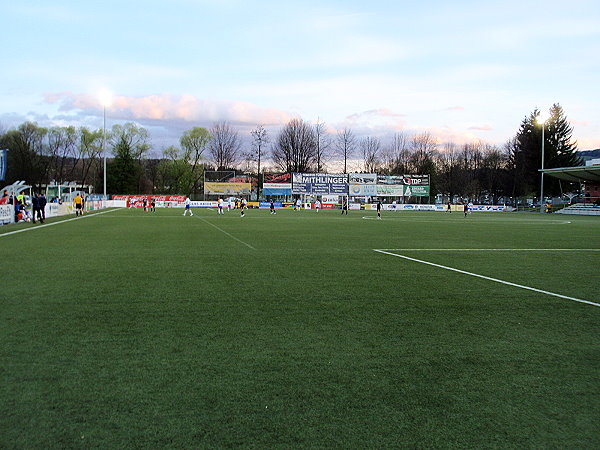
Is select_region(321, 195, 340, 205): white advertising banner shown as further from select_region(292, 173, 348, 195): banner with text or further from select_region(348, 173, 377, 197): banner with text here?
select_region(348, 173, 377, 197): banner with text

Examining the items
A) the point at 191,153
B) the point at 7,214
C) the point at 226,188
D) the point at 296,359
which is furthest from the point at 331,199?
the point at 296,359

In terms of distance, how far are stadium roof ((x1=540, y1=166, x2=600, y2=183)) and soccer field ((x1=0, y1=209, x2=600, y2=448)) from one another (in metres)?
62.0

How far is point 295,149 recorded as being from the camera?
323 ft

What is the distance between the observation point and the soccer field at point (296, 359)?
3.35 m

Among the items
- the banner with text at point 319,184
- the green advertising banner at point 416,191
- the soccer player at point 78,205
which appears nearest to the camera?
the soccer player at point 78,205

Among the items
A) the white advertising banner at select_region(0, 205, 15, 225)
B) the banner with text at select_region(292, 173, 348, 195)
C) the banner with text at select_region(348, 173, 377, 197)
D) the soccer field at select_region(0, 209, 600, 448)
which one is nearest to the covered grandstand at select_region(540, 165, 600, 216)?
the banner with text at select_region(348, 173, 377, 197)

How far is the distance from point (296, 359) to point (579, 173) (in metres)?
74.6

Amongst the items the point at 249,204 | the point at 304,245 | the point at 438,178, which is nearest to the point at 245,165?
the point at 249,204

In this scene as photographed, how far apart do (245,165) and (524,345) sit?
95.2 m

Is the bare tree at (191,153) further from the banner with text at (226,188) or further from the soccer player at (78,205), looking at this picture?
the soccer player at (78,205)

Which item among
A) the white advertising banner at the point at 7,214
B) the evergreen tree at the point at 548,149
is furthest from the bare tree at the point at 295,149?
the white advertising banner at the point at 7,214

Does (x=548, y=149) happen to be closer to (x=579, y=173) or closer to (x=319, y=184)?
(x=579, y=173)

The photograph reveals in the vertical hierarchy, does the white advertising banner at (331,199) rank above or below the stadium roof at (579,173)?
below

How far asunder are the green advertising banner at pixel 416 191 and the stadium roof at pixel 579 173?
60.5 ft
